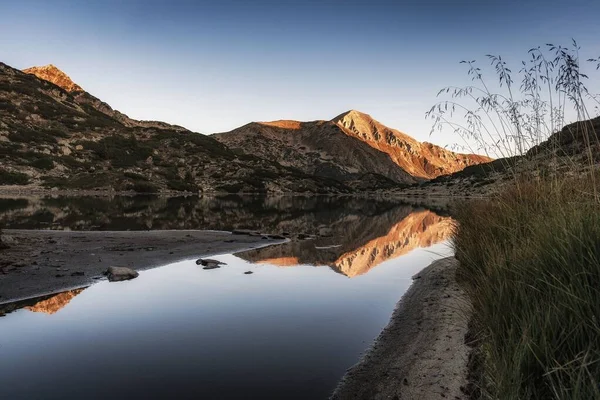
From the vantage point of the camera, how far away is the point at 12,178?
98438mm

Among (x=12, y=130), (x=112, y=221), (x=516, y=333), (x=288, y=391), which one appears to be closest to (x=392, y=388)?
(x=288, y=391)

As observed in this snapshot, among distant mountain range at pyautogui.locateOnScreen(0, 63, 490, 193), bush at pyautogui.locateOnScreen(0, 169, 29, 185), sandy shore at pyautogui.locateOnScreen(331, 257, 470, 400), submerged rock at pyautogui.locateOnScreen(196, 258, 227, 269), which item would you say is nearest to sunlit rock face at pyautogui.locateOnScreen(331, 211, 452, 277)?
submerged rock at pyautogui.locateOnScreen(196, 258, 227, 269)

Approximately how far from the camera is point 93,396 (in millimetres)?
7445

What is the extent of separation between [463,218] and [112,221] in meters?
36.7

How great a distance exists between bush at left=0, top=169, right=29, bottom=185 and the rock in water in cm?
10005

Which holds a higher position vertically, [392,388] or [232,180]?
[232,180]

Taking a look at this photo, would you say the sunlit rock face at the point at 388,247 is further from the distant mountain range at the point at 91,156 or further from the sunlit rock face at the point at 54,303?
the distant mountain range at the point at 91,156

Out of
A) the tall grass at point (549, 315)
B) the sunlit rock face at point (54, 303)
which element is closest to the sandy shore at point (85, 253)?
the sunlit rock face at point (54, 303)

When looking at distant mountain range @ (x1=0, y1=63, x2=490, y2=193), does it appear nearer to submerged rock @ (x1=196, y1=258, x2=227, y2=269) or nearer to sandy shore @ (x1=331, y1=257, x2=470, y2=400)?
submerged rock @ (x1=196, y1=258, x2=227, y2=269)

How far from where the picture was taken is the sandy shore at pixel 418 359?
7.63 meters

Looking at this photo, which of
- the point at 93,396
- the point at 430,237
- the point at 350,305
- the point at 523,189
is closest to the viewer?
the point at 93,396

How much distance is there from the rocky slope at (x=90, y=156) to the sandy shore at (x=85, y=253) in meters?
89.3

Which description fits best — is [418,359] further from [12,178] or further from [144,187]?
[144,187]

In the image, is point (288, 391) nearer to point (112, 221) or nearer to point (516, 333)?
point (516, 333)
